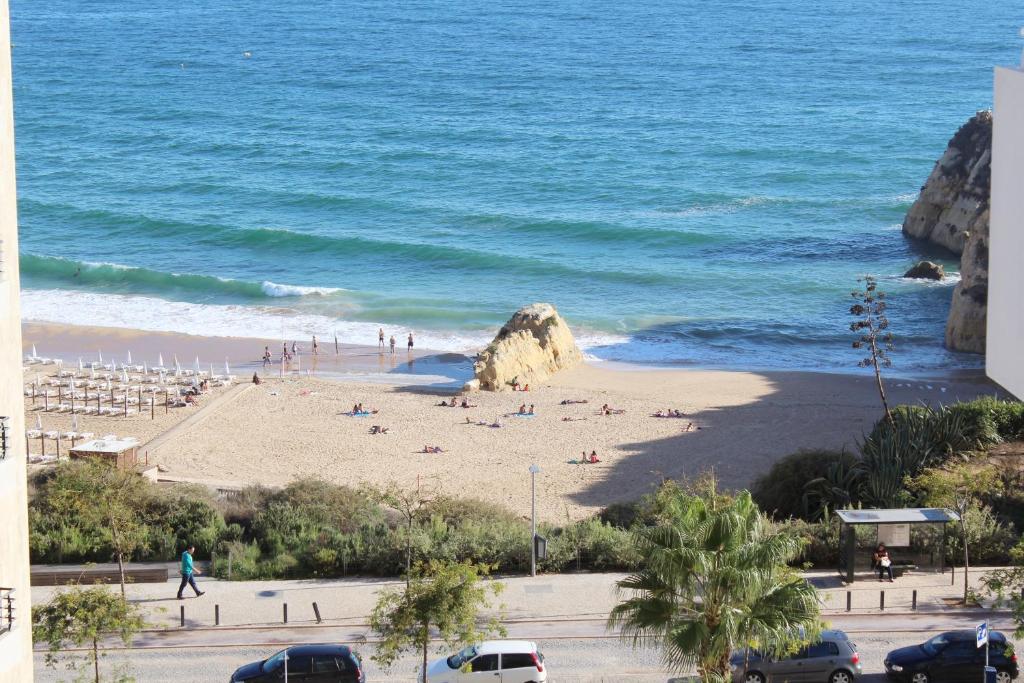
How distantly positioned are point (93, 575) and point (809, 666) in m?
Result: 12.7

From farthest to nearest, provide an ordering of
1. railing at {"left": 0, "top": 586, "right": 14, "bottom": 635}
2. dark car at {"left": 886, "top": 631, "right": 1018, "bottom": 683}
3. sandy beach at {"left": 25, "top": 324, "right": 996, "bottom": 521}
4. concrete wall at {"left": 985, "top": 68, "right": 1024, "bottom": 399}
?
sandy beach at {"left": 25, "top": 324, "right": 996, "bottom": 521}
dark car at {"left": 886, "top": 631, "right": 1018, "bottom": 683}
concrete wall at {"left": 985, "top": 68, "right": 1024, "bottom": 399}
railing at {"left": 0, "top": 586, "right": 14, "bottom": 635}

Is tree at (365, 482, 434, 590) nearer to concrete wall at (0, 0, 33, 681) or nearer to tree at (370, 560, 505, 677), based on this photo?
tree at (370, 560, 505, 677)

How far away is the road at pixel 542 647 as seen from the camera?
2008 centimetres

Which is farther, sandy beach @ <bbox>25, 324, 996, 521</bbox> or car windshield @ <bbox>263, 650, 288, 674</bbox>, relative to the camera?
sandy beach @ <bbox>25, 324, 996, 521</bbox>

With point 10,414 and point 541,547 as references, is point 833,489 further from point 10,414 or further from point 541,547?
point 10,414

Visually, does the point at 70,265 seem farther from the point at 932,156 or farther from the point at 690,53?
the point at 690,53

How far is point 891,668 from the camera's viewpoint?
19.2m

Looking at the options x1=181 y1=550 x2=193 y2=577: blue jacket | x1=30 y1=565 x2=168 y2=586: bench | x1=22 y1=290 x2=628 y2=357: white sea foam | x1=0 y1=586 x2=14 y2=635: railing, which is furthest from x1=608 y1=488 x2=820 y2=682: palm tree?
x1=22 y1=290 x2=628 y2=357: white sea foam

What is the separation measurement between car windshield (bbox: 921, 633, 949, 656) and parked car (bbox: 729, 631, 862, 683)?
1041mm

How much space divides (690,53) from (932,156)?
3643 centimetres

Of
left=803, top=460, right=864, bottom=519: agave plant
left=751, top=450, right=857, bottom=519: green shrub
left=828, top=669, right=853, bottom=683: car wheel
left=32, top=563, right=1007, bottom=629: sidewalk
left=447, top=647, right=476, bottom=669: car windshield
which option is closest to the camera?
left=828, top=669, right=853, bottom=683: car wheel

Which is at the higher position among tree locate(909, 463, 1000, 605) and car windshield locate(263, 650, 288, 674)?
tree locate(909, 463, 1000, 605)

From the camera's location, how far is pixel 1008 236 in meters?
11.5

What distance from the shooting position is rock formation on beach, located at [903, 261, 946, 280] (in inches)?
2294
